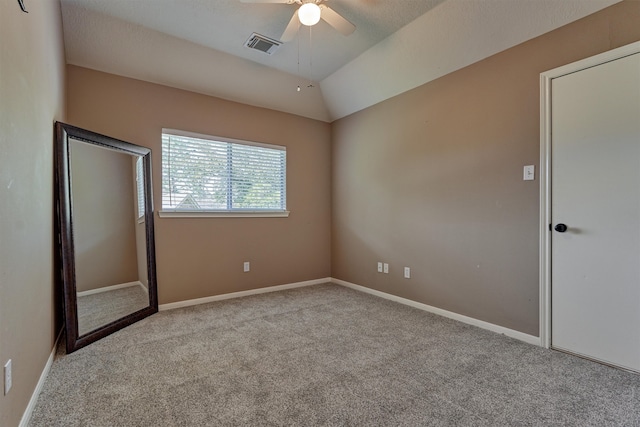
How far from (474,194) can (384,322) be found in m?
1.49

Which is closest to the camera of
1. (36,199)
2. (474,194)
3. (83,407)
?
(83,407)

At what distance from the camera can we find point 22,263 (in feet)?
5.08

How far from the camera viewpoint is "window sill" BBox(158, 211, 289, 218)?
134 inches

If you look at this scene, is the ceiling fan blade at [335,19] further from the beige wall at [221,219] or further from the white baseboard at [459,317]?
the white baseboard at [459,317]

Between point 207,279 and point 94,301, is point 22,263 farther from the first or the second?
point 207,279

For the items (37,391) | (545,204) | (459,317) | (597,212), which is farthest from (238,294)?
(597,212)

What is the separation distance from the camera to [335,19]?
229 cm

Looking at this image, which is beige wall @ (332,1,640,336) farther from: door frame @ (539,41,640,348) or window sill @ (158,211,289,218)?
window sill @ (158,211,289,218)

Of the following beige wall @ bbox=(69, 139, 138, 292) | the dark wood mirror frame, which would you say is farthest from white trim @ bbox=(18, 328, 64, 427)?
beige wall @ bbox=(69, 139, 138, 292)

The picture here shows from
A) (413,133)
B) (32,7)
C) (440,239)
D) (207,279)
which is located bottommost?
(207,279)

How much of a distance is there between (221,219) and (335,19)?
Answer: 2475 millimetres

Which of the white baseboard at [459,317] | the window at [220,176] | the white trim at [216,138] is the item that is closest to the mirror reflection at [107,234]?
the window at [220,176]

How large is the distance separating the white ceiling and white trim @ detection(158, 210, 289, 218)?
4.60 ft

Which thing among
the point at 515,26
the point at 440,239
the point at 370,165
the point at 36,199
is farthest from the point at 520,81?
the point at 36,199
